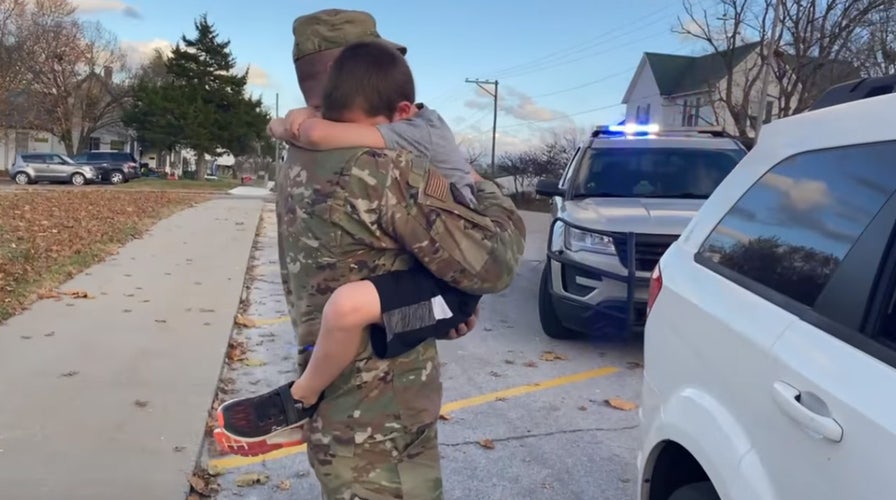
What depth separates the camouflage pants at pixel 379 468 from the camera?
2.20m

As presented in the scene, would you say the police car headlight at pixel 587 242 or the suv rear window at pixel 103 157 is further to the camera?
the suv rear window at pixel 103 157

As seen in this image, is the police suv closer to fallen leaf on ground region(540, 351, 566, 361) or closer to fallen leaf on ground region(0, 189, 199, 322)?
fallen leaf on ground region(540, 351, 566, 361)

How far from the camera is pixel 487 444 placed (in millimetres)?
4691

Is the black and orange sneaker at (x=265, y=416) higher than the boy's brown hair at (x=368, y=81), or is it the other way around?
the boy's brown hair at (x=368, y=81)

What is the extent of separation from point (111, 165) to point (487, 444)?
41.3 meters

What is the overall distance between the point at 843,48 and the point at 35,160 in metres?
33.6

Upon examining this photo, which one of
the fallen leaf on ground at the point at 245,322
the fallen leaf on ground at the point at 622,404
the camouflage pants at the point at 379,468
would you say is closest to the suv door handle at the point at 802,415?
the camouflage pants at the point at 379,468

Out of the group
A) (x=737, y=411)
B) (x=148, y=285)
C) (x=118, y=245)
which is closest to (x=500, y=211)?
(x=737, y=411)

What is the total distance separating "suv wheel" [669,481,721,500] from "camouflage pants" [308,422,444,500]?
0.69 meters

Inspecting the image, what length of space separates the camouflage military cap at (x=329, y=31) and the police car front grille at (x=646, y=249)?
437 centimetres

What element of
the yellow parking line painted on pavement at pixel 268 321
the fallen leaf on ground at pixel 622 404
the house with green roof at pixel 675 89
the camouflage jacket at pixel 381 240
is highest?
the house with green roof at pixel 675 89

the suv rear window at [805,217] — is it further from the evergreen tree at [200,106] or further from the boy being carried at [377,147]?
the evergreen tree at [200,106]

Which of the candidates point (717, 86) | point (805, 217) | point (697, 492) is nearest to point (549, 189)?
point (805, 217)

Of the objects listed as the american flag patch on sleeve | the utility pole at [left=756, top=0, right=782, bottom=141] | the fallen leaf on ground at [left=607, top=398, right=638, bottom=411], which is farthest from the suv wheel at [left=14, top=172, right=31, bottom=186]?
the american flag patch on sleeve
